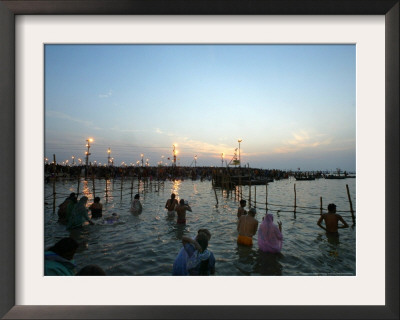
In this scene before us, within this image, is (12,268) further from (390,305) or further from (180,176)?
(180,176)

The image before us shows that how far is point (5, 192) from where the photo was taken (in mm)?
2004

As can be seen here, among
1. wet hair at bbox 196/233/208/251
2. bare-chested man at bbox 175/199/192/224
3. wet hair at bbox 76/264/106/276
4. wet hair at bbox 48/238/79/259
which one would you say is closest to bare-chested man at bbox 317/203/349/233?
bare-chested man at bbox 175/199/192/224

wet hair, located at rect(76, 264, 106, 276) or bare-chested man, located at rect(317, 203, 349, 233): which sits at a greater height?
wet hair, located at rect(76, 264, 106, 276)

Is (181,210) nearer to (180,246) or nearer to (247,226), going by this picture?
(180,246)

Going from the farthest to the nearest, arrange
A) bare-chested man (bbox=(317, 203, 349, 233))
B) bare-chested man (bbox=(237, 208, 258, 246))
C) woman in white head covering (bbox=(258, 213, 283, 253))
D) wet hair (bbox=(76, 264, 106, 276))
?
bare-chested man (bbox=(317, 203, 349, 233))
bare-chested man (bbox=(237, 208, 258, 246))
woman in white head covering (bbox=(258, 213, 283, 253))
wet hair (bbox=(76, 264, 106, 276))

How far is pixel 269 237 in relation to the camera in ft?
15.5

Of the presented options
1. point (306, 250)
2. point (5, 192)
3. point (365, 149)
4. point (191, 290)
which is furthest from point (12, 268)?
point (306, 250)

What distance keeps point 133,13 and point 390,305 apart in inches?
145

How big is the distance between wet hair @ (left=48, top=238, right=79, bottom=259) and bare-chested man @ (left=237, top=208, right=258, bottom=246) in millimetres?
3492

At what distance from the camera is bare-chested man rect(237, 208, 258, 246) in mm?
4848

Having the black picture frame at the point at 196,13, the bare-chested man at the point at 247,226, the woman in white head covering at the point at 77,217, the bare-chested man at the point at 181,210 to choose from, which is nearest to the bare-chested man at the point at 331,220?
the bare-chested man at the point at 247,226

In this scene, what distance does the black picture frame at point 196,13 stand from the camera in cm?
196

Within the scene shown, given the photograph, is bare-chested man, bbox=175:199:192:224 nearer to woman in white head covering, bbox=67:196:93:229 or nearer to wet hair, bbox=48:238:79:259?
woman in white head covering, bbox=67:196:93:229

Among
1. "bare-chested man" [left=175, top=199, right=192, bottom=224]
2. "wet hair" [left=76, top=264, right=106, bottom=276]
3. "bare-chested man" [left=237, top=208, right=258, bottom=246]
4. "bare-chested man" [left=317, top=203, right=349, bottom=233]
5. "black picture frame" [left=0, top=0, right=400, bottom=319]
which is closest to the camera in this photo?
"black picture frame" [left=0, top=0, right=400, bottom=319]
